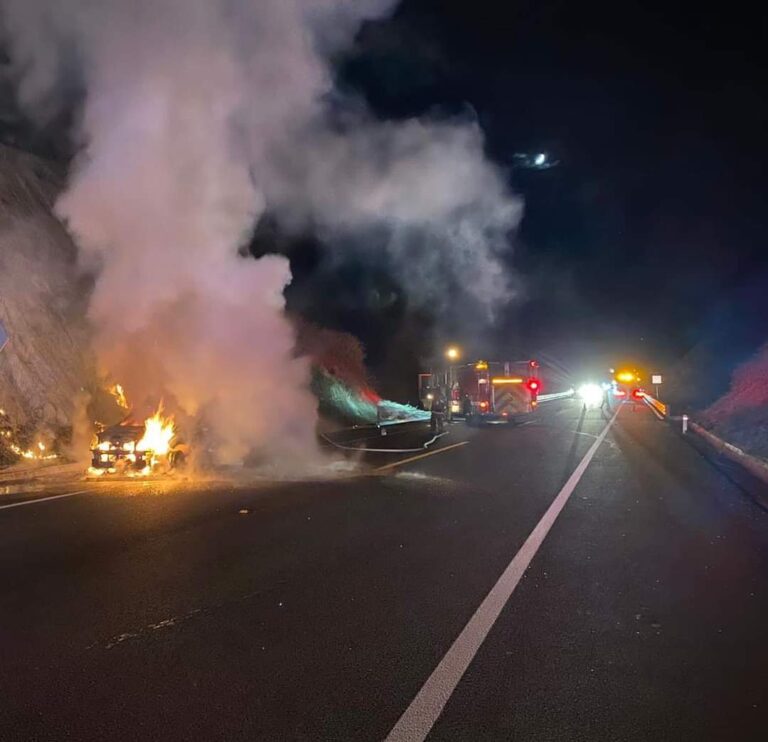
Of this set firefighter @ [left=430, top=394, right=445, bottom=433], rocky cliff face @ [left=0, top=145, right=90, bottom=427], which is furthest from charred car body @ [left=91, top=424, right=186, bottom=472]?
firefighter @ [left=430, top=394, right=445, bottom=433]

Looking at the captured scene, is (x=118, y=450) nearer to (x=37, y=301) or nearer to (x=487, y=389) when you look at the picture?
(x=37, y=301)

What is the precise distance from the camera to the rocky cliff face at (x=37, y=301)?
15355mm

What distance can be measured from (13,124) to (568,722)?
1686 cm

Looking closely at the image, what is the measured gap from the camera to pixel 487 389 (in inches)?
987

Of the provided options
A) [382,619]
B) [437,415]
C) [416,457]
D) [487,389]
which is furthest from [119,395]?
[487,389]

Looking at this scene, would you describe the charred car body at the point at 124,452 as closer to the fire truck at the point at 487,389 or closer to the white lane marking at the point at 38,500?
the white lane marking at the point at 38,500

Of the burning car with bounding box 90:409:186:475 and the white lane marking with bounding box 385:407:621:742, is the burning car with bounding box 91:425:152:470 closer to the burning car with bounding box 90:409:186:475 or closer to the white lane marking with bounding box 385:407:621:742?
the burning car with bounding box 90:409:186:475

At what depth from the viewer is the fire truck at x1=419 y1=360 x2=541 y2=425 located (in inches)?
980

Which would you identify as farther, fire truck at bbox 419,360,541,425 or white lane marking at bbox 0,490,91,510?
fire truck at bbox 419,360,541,425

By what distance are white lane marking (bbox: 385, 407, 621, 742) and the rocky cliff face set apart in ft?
39.1

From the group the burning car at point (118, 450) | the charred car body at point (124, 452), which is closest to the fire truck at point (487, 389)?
the charred car body at point (124, 452)

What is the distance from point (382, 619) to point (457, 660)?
2.64ft

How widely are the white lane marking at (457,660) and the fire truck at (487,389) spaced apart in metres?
18.0

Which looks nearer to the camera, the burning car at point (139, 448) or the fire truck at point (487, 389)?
the burning car at point (139, 448)
